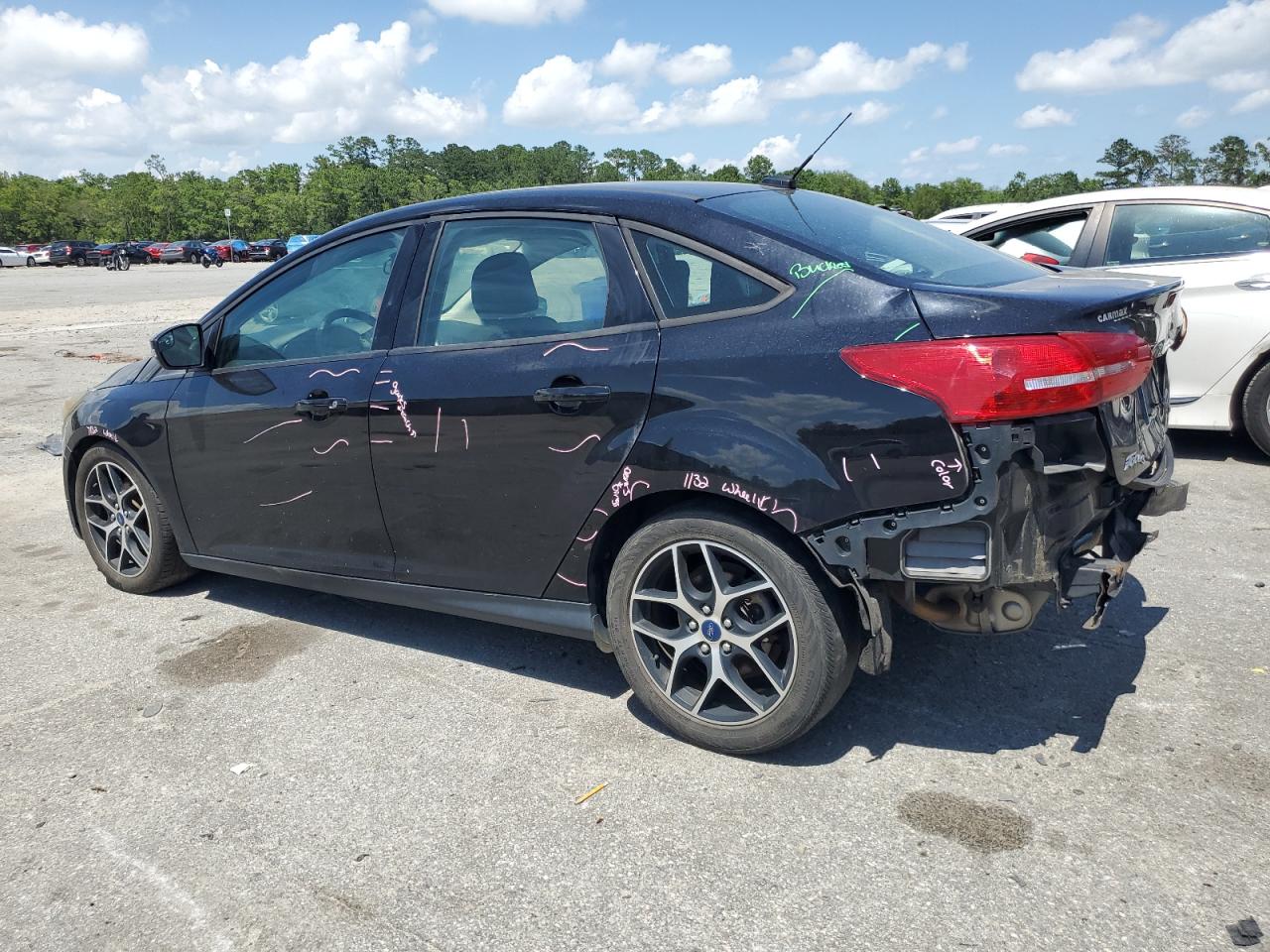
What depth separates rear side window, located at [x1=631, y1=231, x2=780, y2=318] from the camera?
10.3 feet

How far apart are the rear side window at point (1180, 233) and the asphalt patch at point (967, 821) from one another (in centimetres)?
512

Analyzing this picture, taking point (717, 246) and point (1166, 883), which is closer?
point (1166, 883)

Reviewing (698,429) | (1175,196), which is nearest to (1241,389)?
(1175,196)

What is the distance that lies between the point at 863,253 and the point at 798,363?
49cm

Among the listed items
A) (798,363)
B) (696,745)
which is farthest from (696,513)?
(696,745)

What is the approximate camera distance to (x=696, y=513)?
3.15 meters

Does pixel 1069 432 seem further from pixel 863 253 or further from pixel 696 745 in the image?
pixel 696 745

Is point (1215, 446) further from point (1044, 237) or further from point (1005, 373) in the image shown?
point (1005, 373)

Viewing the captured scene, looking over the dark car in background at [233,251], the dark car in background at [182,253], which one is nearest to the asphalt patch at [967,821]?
the dark car in background at [182,253]

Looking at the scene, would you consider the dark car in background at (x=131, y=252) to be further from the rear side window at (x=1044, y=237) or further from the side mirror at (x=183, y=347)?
the side mirror at (x=183, y=347)

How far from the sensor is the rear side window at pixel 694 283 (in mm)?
3133

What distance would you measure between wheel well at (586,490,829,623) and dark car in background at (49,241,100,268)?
73.6 m

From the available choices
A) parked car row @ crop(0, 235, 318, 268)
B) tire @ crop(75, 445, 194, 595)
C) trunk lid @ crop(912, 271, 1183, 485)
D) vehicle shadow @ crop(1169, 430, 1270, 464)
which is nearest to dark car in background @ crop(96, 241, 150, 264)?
parked car row @ crop(0, 235, 318, 268)

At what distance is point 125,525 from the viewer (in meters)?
4.95
